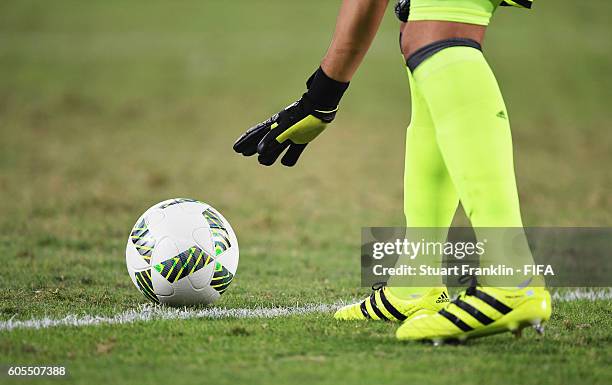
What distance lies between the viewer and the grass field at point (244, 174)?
4184 mm

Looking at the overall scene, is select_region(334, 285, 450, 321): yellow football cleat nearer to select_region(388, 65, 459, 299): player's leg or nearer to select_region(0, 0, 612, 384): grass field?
select_region(388, 65, 459, 299): player's leg

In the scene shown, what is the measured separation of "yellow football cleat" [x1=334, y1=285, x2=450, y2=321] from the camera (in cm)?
495

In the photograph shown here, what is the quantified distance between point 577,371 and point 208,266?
2524 mm

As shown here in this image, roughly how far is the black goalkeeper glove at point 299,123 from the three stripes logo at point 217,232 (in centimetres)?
100

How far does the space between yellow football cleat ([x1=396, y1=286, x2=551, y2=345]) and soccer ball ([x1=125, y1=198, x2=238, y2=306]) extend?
176cm

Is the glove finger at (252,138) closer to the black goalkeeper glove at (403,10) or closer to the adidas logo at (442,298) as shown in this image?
the black goalkeeper glove at (403,10)

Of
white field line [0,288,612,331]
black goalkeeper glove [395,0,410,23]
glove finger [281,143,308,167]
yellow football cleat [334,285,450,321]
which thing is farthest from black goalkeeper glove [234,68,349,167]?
white field line [0,288,612,331]

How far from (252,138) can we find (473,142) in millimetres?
1366

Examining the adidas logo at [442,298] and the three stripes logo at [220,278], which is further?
the three stripes logo at [220,278]

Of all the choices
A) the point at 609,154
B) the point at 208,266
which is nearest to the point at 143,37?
the point at 609,154


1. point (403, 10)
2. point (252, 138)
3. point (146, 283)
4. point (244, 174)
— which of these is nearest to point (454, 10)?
point (403, 10)

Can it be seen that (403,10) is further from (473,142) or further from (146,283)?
(146,283)

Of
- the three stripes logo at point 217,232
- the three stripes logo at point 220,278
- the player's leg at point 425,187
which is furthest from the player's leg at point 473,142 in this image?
the three stripes logo at point 217,232

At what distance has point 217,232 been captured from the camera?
5789 mm
